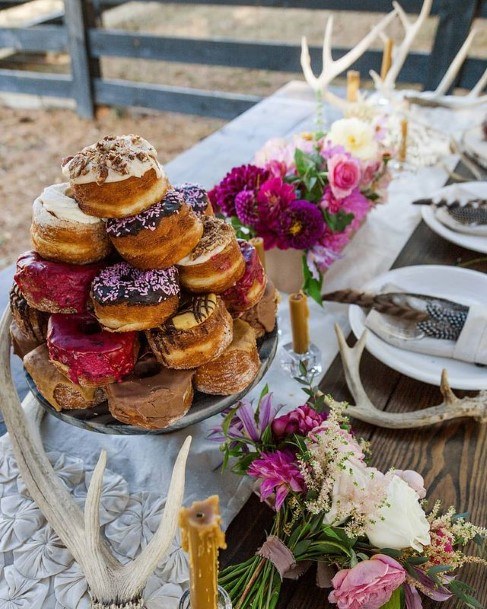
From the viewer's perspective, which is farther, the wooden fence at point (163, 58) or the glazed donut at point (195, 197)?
the wooden fence at point (163, 58)

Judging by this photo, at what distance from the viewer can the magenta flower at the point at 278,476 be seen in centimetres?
61

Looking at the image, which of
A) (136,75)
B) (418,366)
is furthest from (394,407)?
(136,75)

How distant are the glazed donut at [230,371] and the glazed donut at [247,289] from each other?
0.15 feet

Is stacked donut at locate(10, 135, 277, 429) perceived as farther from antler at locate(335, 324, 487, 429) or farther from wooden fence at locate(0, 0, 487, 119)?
wooden fence at locate(0, 0, 487, 119)

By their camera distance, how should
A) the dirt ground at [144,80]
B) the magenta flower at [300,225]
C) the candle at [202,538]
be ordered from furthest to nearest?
the dirt ground at [144,80] → the magenta flower at [300,225] → the candle at [202,538]

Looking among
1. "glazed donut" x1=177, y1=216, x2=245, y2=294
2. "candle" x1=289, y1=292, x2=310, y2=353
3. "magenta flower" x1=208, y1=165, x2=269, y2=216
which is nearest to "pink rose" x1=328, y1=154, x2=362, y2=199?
"magenta flower" x1=208, y1=165, x2=269, y2=216

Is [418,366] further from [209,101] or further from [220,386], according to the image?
[209,101]

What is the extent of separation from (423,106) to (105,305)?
166cm

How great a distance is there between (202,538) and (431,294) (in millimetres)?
754

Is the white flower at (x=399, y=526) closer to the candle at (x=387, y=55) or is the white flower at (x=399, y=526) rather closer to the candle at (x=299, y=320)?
the candle at (x=299, y=320)

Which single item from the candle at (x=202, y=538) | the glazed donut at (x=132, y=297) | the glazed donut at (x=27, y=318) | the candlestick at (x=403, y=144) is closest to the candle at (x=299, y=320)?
the glazed donut at (x=132, y=297)

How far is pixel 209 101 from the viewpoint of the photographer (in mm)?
3256

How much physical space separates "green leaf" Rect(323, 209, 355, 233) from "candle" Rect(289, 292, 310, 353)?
0.70 ft

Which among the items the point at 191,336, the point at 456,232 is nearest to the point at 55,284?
the point at 191,336
